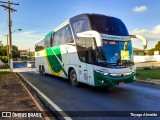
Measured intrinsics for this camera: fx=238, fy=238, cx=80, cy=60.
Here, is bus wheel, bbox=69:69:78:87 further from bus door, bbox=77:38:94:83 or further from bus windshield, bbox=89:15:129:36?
bus windshield, bbox=89:15:129:36

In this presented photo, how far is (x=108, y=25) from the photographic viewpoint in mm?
11578

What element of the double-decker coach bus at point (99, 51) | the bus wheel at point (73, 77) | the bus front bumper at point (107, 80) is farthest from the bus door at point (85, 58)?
the bus wheel at point (73, 77)

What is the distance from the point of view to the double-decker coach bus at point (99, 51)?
10633 mm

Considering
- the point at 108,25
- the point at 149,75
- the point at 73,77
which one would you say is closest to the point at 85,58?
the point at 108,25

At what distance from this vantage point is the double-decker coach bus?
10.6 metres

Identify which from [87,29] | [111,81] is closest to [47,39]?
[87,29]

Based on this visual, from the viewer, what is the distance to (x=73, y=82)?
1364cm

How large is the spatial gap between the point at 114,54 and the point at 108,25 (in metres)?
1.63

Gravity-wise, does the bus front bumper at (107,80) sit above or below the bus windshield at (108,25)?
below

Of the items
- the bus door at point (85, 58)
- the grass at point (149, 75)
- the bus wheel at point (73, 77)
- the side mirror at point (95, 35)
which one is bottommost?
the grass at point (149, 75)

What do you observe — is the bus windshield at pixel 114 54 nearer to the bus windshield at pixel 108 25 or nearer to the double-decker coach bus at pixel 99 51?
the double-decker coach bus at pixel 99 51

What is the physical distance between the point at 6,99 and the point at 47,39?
440 inches

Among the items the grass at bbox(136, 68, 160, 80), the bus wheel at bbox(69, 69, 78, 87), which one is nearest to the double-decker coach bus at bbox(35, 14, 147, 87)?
the bus wheel at bbox(69, 69, 78, 87)

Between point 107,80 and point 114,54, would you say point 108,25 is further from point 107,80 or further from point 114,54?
point 107,80
